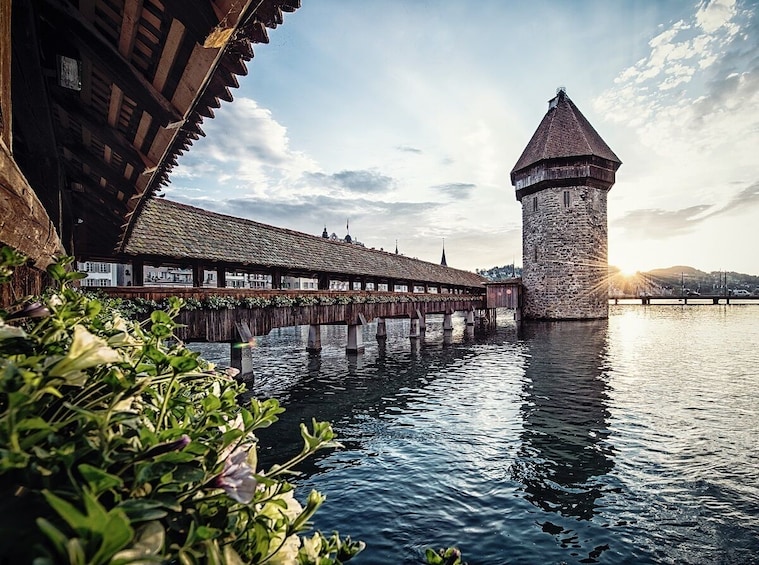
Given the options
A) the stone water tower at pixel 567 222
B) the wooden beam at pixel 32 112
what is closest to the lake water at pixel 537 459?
the wooden beam at pixel 32 112

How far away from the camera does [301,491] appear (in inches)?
252

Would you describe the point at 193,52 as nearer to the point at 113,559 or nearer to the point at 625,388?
the point at 113,559

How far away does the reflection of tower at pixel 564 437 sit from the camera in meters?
6.17

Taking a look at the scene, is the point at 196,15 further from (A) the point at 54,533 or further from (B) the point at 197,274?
(B) the point at 197,274

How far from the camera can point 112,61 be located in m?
3.72

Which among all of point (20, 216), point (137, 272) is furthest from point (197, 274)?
point (20, 216)

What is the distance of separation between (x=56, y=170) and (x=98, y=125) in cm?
109

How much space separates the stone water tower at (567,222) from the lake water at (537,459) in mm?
22476

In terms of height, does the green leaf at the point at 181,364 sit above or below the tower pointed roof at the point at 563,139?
below

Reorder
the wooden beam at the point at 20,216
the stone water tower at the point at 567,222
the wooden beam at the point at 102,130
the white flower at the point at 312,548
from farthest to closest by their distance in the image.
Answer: the stone water tower at the point at 567,222, the wooden beam at the point at 102,130, the wooden beam at the point at 20,216, the white flower at the point at 312,548

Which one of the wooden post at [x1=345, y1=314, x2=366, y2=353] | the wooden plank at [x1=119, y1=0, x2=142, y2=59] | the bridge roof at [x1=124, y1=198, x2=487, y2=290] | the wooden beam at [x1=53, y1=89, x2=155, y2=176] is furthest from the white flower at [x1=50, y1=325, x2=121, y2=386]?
the wooden post at [x1=345, y1=314, x2=366, y2=353]

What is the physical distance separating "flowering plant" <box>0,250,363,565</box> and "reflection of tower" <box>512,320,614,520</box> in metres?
6.04

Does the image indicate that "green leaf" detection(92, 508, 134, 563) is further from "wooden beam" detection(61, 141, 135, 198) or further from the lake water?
"wooden beam" detection(61, 141, 135, 198)

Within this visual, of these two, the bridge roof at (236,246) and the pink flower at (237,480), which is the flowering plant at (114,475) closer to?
the pink flower at (237,480)
